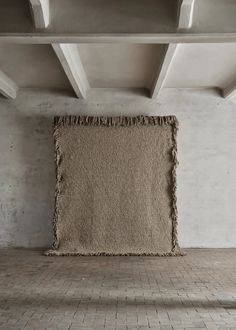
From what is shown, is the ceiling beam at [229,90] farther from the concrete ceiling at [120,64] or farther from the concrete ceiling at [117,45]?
the concrete ceiling at [120,64]

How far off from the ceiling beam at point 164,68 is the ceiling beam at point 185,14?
0.77 meters

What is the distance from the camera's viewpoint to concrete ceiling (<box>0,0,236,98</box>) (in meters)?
3.82

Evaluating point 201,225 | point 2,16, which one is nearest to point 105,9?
point 2,16

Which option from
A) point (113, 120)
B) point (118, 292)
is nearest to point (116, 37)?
point (118, 292)

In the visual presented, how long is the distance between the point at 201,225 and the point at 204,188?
1.89 feet

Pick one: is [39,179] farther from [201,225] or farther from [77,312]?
[77,312]

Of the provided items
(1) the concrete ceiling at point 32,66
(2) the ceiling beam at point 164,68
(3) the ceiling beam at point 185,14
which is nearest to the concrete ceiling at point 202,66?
(2) the ceiling beam at point 164,68

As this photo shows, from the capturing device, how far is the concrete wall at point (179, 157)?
6.87 meters

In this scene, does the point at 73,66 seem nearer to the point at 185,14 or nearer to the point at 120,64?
the point at 120,64

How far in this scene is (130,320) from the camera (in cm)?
346

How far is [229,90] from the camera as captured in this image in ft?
21.6

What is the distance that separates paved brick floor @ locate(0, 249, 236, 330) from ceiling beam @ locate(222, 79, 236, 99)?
2.39 metres

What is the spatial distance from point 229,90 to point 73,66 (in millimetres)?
2504

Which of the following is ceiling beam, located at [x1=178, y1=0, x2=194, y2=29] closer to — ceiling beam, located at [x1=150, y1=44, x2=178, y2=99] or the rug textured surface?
ceiling beam, located at [x1=150, y1=44, x2=178, y2=99]
